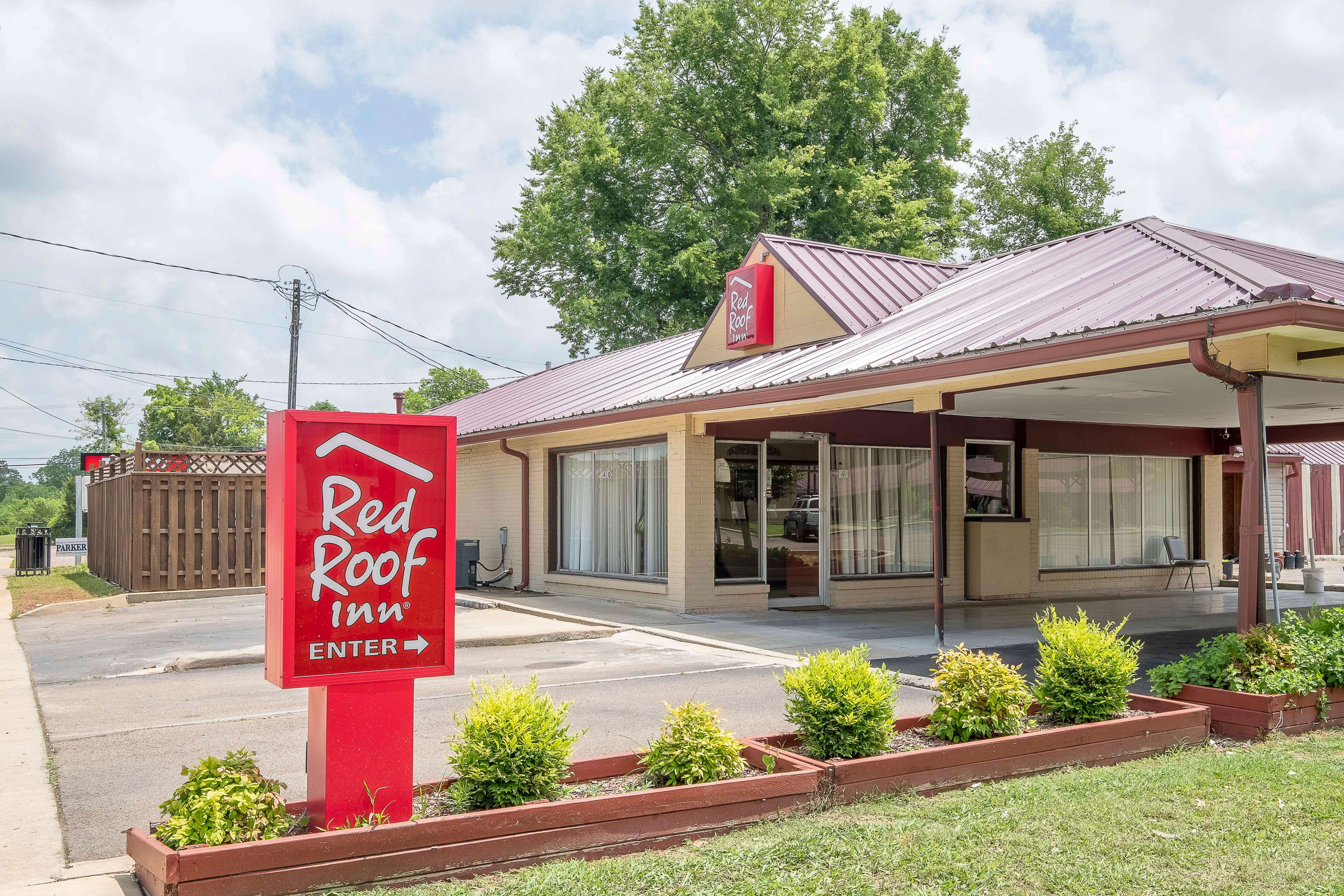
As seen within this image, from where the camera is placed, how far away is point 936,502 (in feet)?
37.7

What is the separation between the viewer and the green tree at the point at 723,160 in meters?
33.4

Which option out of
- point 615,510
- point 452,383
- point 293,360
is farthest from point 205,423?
point 615,510

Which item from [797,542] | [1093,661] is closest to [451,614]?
[1093,661]

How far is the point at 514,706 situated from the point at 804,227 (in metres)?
31.1

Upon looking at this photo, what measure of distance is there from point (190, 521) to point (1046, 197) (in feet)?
115

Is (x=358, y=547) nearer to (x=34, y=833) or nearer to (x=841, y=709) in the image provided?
(x=34, y=833)

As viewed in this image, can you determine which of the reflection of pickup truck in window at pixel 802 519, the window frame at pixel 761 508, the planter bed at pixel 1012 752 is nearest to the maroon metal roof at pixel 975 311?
the window frame at pixel 761 508

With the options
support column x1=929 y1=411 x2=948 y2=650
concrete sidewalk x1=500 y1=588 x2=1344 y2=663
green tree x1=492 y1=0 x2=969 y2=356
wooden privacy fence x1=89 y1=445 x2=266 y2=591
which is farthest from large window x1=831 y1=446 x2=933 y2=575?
green tree x1=492 y1=0 x2=969 y2=356

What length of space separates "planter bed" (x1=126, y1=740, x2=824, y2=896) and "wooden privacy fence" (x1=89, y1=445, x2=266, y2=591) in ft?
51.1

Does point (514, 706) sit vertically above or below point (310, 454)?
below

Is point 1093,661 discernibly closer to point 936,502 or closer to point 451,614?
point 451,614

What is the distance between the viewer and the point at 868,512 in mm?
16703

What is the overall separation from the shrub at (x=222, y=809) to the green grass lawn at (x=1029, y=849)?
0.61 metres

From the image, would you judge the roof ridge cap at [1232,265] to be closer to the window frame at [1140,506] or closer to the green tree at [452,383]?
the window frame at [1140,506]
